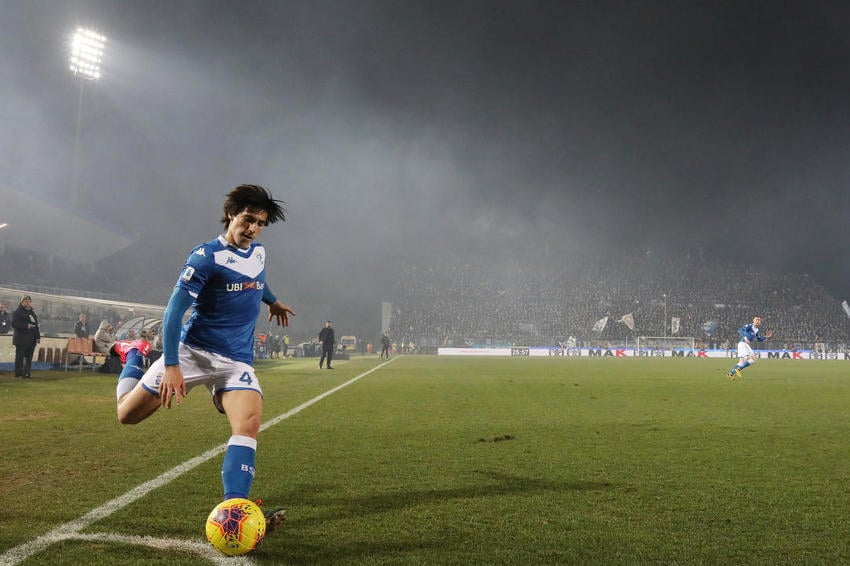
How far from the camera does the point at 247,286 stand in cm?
428

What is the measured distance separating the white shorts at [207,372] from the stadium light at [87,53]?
48.6 metres

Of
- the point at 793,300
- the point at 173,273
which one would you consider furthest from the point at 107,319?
the point at 793,300

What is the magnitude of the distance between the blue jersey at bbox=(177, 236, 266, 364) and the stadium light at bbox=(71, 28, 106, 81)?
48.5 metres

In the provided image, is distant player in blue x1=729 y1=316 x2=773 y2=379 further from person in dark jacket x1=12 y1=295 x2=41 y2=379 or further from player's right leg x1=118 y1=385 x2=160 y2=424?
player's right leg x1=118 y1=385 x2=160 y2=424

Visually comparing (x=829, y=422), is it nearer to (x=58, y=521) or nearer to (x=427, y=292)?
(x=58, y=521)

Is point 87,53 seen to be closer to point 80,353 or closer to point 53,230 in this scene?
point 53,230

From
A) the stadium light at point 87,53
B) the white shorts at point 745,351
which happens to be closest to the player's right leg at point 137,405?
the white shorts at point 745,351

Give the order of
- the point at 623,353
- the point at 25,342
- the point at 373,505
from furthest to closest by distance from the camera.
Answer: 1. the point at 623,353
2. the point at 25,342
3. the point at 373,505

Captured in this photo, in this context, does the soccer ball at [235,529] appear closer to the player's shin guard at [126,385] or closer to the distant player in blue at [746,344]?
the player's shin guard at [126,385]

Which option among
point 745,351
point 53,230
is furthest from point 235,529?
point 53,230

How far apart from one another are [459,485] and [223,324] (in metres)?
2.18

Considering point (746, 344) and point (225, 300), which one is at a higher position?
point (225, 300)

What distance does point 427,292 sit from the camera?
91188 mm

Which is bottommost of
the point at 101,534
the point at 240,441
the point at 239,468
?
the point at 101,534
